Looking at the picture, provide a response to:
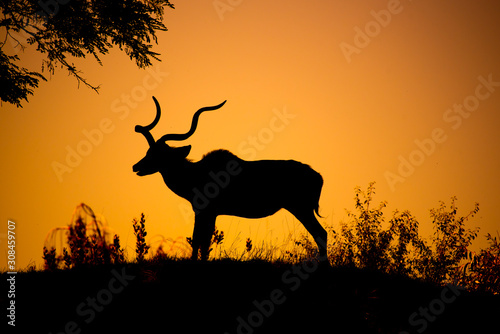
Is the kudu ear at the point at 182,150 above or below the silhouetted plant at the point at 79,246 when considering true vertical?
above

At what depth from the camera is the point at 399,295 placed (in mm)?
8703

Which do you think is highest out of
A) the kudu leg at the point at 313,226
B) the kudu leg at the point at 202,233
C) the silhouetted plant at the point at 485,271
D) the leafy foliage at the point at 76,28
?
the leafy foliage at the point at 76,28

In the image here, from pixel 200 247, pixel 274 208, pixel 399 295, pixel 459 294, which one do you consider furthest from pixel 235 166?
pixel 459 294

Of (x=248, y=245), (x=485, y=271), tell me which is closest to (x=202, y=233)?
(x=248, y=245)

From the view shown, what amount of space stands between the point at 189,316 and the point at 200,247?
9.69 ft

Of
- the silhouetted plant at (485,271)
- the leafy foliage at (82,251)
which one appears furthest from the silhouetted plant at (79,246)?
the silhouetted plant at (485,271)

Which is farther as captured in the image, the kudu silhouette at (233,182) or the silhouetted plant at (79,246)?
the kudu silhouette at (233,182)

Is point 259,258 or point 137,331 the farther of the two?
point 259,258

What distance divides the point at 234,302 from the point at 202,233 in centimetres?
277

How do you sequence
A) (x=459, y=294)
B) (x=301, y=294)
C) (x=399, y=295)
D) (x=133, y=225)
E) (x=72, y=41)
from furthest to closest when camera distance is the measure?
1. (x=72, y=41)
2. (x=133, y=225)
3. (x=459, y=294)
4. (x=399, y=295)
5. (x=301, y=294)

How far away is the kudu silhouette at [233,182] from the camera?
10547mm

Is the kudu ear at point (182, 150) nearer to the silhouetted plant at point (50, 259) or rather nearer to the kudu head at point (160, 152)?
the kudu head at point (160, 152)

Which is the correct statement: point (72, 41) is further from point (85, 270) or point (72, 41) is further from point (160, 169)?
point (85, 270)

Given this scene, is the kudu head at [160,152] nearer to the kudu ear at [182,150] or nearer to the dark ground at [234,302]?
the kudu ear at [182,150]
